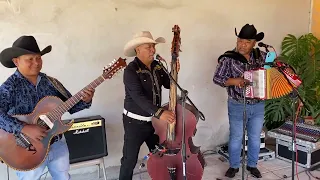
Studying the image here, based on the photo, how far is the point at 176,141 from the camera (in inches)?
100

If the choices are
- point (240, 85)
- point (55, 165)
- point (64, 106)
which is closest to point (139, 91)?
point (64, 106)

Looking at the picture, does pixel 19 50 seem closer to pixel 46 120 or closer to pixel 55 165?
pixel 46 120

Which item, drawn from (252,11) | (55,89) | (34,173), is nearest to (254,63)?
(252,11)

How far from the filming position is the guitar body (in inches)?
86.0

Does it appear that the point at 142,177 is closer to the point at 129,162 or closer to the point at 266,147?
the point at 129,162

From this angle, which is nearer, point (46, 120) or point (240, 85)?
point (46, 120)

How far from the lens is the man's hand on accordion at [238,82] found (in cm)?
290

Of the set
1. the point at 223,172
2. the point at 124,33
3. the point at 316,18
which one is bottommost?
the point at 223,172

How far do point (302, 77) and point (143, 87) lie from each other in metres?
2.46

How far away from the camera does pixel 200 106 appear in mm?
4117

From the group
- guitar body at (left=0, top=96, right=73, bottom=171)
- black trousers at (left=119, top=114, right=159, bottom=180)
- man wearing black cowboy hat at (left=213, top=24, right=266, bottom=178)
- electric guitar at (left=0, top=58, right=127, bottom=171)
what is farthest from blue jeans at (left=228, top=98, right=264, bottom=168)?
guitar body at (left=0, top=96, right=73, bottom=171)

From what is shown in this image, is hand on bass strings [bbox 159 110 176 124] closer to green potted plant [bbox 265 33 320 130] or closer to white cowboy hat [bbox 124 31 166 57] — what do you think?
white cowboy hat [bbox 124 31 166 57]

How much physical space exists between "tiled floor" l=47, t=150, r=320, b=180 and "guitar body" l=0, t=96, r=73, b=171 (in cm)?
133

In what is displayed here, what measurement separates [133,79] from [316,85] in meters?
2.72
